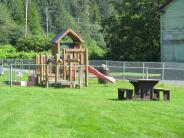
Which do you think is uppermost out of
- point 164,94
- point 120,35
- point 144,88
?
point 120,35

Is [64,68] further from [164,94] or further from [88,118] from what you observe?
[88,118]

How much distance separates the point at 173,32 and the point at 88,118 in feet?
103

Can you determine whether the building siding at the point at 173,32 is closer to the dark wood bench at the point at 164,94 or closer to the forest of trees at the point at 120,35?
the forest of trees at the point at 120,35

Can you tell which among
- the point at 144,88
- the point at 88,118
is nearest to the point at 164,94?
the point at 144,88

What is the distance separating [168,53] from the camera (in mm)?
45531

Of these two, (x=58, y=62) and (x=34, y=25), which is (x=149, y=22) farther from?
(x=34, y=25)

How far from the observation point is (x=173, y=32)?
4544cm

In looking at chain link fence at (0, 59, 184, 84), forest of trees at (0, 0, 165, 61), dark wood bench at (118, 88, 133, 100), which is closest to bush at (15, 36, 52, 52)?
forest of trees at (0, 0, 165, 61)

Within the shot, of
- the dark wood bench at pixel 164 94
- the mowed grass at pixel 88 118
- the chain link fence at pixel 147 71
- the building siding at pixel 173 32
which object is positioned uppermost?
the building siding at pixel 173 32

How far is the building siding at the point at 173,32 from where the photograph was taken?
4491 cm

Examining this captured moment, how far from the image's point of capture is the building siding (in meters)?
44.9

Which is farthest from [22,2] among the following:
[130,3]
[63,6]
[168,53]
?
[168,53]

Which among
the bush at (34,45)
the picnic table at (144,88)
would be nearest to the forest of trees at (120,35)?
the bush at (34,45)

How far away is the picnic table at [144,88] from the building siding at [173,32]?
2371 cm
